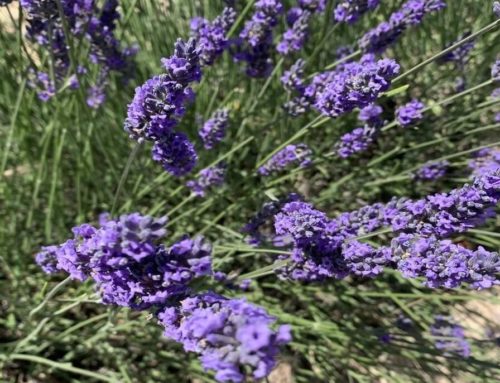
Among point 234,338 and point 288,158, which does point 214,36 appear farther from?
point 234,338

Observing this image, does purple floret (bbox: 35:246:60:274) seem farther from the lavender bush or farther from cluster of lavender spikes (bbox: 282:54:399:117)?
cluster of lavender spikes (bbox: 282:54:399:117)

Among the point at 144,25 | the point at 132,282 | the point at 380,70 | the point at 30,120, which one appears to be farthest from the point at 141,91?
the point at 144,25

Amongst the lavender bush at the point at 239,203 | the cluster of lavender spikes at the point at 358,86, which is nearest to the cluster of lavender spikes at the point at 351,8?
the lavender bush at the point at 239,203

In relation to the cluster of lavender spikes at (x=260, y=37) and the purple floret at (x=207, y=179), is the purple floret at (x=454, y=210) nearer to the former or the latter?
the purple floret at (x=207, y=179)

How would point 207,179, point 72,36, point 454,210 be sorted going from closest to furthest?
point 454,210
point 72,36
point 207,179

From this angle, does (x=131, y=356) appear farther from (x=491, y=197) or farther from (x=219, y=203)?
(x=491, y=197)

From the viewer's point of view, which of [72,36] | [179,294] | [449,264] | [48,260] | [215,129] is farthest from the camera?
[215,129]

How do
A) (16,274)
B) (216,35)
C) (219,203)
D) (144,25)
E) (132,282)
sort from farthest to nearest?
(144,25) < (219,203) < (16,274) < (216,35) < (132,282)

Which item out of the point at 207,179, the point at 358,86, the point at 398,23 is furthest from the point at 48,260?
the point at 398,23

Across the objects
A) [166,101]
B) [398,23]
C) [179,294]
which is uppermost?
[398,23]
